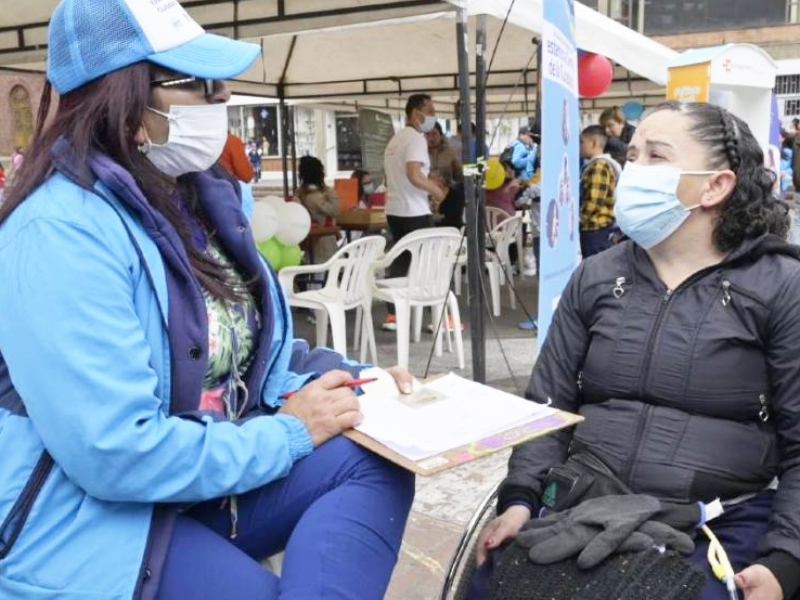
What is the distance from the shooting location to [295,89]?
10.4 m

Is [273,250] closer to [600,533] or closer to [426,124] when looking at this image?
[426,124]

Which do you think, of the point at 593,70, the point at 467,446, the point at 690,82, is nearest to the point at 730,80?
the point at 690,82

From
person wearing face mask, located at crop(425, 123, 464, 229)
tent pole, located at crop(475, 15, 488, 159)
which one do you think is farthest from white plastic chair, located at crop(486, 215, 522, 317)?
tent pole, located at crop(475, 15, 488, 159)

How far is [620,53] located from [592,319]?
467 centimetres

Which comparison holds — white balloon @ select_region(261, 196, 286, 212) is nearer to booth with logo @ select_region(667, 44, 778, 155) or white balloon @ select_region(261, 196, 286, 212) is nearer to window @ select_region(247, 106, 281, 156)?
booth with logo @ select_region(667, 44, 778, 155)

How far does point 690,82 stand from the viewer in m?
5.72

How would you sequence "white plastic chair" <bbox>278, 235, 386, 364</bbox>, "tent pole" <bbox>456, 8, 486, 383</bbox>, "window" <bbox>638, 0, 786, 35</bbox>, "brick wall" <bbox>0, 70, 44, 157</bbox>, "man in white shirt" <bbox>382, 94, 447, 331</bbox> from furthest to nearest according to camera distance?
"window" <bbox>638, 0, 786, 35</bbox> < "brick wall" <bbox>0, 70, 44, 157</bbox> < "man in white shirt" <bbox>382, 94, 447, 331</bbox> < "white plastic chair" <bbox>278, 235, 386, 364</bbox> < "tent pole" <bbox>456, 8, 486, 383</bbox>

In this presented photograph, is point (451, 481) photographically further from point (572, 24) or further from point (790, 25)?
point (790, 25)

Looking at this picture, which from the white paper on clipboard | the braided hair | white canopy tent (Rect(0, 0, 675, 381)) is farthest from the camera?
white canopy tent (Rect(0, 0, 675, 381))

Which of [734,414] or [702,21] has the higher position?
[702,21]

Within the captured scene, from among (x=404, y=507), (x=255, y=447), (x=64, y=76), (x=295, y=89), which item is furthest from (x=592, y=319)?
(x=295, y=89)

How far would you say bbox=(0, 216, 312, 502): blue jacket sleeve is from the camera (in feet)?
4.04

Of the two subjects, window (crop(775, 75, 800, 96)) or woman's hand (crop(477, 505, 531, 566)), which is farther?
window (crop(775, 75, 800, 96))

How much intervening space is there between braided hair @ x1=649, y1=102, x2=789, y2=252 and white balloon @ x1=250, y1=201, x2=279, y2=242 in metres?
3.74
